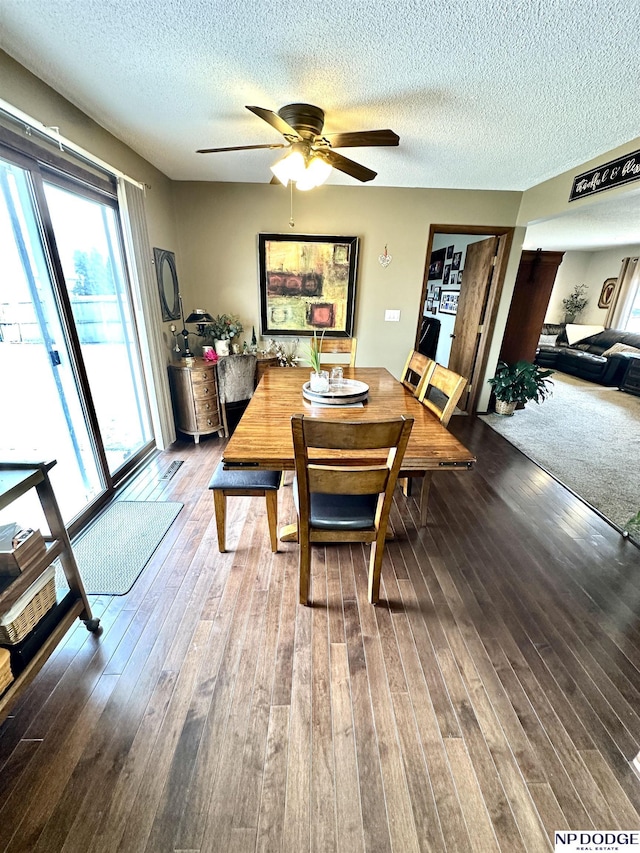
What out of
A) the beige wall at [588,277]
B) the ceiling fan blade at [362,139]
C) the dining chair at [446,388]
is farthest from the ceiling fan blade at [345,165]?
the beige wall at [588,277]

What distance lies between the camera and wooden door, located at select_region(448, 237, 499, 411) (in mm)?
4012

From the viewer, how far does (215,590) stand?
1.74 metres

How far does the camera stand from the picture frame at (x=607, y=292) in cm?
740

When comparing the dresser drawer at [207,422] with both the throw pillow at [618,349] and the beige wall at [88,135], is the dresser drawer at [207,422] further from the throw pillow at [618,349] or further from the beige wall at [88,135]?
the throw pillow at [618,349]

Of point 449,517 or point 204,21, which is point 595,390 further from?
point 204,21

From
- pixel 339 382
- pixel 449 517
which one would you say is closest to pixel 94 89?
pixel 339 382

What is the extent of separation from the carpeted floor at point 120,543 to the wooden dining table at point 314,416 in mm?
1005

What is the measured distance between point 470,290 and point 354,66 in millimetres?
3330

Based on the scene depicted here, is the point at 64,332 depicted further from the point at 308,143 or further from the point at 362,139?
the point at 362,139

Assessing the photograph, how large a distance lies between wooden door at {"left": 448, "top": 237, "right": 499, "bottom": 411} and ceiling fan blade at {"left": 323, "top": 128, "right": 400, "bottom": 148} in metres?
2.64

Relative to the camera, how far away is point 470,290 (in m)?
4.42

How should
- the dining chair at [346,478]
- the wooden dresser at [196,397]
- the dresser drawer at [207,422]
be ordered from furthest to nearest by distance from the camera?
the dresser drawer at [207,422], the wooden dresser at [196,397], the dining chair at [346,478]

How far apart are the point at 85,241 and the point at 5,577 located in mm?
2248

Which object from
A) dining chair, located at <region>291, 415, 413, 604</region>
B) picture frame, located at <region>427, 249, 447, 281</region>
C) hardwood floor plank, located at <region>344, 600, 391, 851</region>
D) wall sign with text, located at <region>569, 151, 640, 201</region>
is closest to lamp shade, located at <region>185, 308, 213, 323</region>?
dining chair, located at <region>291, 415, 413, 604</region>
